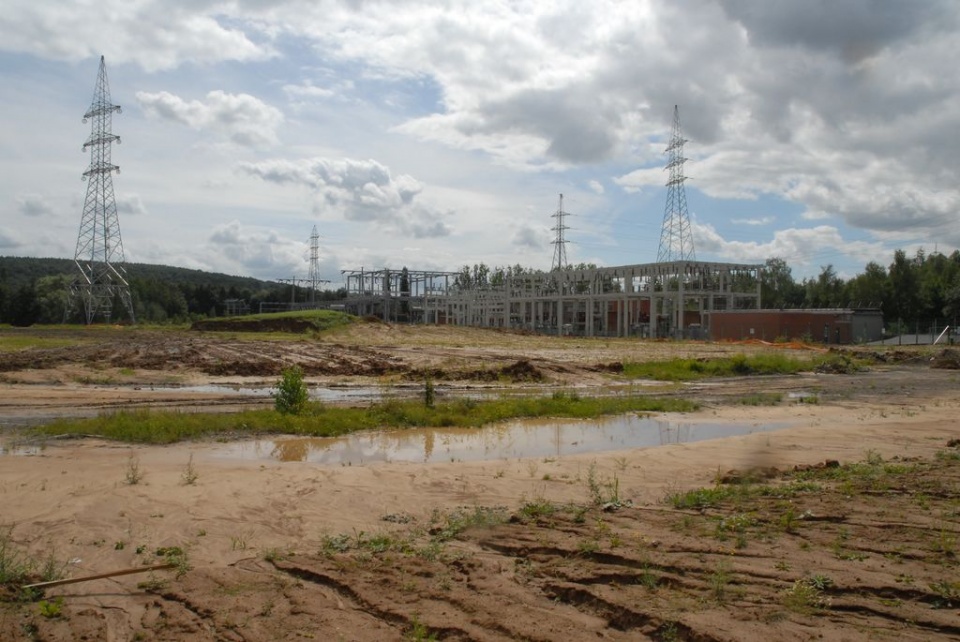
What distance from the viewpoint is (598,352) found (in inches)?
1877

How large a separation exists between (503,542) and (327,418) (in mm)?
9798

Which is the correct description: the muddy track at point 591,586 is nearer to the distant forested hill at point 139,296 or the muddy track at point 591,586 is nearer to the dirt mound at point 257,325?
the dirt mound at point 257,325

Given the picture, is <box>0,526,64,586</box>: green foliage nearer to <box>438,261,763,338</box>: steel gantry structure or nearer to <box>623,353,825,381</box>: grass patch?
<box>623,353,825,381</box>: grass patch

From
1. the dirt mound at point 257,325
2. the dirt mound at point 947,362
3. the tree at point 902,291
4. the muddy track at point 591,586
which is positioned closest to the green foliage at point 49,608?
the muddy track at point 591,586

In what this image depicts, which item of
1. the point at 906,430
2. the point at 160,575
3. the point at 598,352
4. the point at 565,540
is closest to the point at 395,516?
the point at 565,540

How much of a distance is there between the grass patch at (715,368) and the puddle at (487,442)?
1474cm

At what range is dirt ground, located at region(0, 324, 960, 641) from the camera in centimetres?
584

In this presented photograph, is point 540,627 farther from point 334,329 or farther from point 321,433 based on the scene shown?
point 334,329

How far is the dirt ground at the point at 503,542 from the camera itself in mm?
5844

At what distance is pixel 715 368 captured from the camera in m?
36.0

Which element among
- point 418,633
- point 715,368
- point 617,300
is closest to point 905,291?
point 617,300

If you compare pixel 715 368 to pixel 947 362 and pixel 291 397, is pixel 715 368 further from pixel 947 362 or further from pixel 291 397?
pixel 291 397

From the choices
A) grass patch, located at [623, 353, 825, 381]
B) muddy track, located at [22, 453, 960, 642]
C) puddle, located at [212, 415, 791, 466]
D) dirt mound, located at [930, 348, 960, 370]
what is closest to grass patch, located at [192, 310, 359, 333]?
grass patch, located at [623, 353, 825, 381]

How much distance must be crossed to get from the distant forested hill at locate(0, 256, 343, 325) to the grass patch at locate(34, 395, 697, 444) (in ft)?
253
